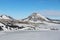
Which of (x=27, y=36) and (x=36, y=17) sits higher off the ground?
(x=36, y=17)

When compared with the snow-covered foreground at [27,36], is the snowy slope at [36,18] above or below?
above

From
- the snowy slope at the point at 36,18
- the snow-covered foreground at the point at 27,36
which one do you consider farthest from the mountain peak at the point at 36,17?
the snow-covered foreground at the point at 27,36

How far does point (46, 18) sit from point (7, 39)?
800cm

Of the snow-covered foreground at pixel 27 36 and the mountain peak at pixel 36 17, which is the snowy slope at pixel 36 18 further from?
the snow-covered foreground at pixel 27 36

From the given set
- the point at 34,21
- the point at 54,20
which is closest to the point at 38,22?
the point at 34,21

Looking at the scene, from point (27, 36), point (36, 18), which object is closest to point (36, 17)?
point (36, 18)

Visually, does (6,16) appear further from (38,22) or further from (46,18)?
(46,18)

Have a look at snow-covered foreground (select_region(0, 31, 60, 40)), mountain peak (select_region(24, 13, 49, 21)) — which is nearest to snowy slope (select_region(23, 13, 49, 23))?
mountain peak (select_region(24, 13, 49, 21))

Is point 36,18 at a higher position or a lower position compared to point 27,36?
higher

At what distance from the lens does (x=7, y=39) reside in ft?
18.0

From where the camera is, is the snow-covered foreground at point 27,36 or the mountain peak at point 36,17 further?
the mountain peak at point 36,17

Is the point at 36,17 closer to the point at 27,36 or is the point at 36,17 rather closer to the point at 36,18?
the point at 36,18

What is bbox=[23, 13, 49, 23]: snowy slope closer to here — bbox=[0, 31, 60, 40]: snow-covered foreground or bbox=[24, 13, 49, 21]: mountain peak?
bbox=[24, 13, 49, 21]: mountain peak

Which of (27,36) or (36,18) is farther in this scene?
(36,18)
